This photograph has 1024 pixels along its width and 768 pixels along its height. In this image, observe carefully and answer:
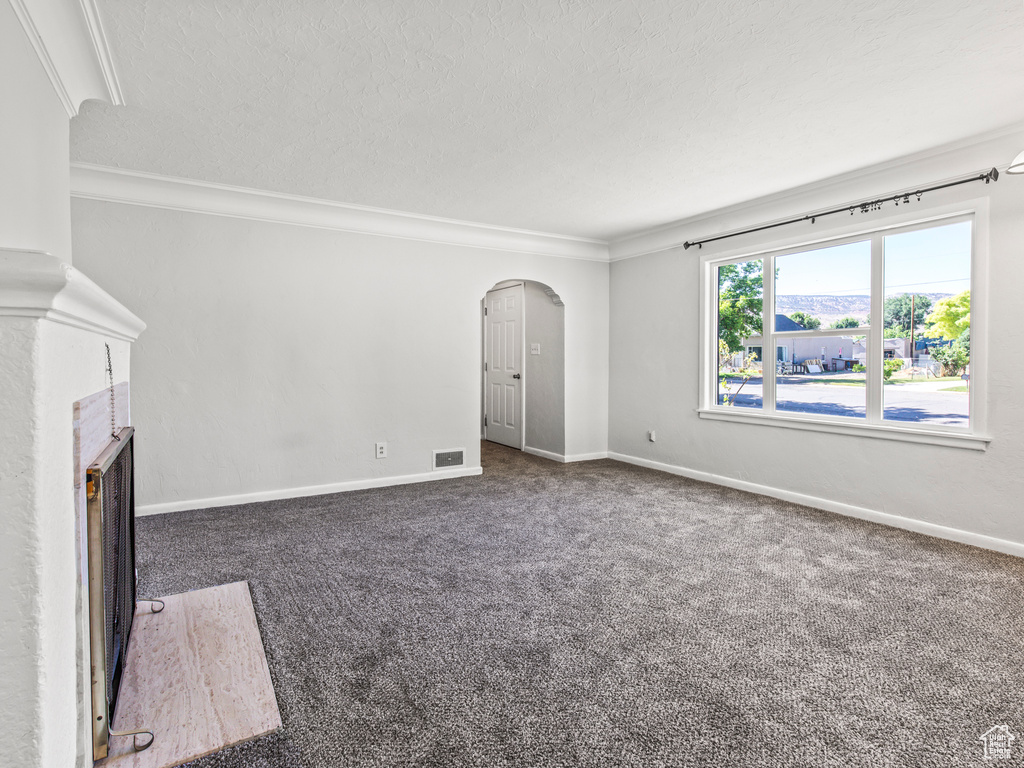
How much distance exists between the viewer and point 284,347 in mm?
4246

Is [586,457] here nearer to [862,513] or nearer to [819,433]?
[819,433]

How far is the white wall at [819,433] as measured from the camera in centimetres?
307

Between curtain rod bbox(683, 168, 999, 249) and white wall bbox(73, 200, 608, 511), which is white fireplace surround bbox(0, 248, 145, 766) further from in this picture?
curtain rod bbox(683, 168, 999, 249)

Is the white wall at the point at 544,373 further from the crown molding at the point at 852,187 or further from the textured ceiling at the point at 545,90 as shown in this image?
the textured ceiling at the point at 545,90

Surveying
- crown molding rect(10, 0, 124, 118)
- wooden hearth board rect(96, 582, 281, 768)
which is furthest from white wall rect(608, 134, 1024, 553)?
crown molding rect(10, 0, 124, 118)

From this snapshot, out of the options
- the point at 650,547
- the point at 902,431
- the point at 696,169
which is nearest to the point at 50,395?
the point at 650,547

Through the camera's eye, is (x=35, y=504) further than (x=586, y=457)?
No

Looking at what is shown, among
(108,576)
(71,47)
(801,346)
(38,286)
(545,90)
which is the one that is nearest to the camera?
(38,286)

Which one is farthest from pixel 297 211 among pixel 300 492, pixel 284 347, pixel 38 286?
pixel 38 286

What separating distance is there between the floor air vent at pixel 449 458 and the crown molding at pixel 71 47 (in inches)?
135

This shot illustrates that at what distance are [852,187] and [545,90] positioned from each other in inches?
99.3

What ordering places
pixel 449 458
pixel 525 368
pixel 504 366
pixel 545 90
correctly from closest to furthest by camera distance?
1. pixel 545 90
2. pixel 449 458
3. pixel 525 368
4. pixel 504 366

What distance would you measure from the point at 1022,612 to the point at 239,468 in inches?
185

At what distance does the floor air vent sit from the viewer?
498 cm
